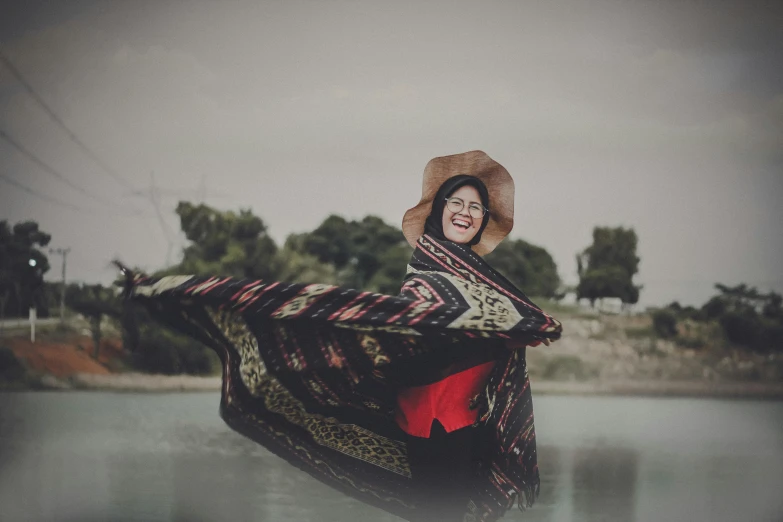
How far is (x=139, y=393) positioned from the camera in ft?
27.1

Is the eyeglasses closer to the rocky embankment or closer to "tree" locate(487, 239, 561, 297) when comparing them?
"tree" locate(487, 239, 561, 297)

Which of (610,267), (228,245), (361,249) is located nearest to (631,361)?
(610,267)

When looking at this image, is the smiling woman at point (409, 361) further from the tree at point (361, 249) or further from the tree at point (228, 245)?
the tree at point (228, 245)

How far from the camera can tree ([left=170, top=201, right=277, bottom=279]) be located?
7.92 meters

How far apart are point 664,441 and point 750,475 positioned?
1.66 metres

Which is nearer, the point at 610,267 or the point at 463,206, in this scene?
the point at 463,206

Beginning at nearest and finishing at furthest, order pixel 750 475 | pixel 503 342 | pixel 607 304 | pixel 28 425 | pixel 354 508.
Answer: pixel 503 342 < pixel 354 508 < pixel 750 475 < pixel 28 425 < pixel 607 304

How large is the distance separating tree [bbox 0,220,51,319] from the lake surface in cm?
102

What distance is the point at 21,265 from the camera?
6.14 meters

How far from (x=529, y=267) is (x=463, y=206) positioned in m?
5.71

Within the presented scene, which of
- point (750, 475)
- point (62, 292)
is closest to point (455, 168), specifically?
point (750, 475)

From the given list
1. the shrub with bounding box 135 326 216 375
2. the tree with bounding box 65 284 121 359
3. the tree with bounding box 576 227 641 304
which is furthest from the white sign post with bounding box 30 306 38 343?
A: the tree with bounding box 576 227 641 304

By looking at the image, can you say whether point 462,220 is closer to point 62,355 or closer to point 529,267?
point 529,267

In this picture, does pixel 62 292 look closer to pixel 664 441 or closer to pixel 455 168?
pixel 664 441
